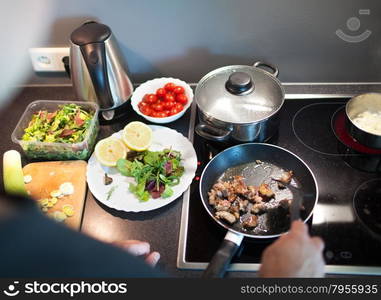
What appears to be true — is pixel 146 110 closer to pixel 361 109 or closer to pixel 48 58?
pixel 48 58

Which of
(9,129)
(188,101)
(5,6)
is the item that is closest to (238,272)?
(188,101)

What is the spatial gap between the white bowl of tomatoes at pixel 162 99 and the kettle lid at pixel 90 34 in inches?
8.3

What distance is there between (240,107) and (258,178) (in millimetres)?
197

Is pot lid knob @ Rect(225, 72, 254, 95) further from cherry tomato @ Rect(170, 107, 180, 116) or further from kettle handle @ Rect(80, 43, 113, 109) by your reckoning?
kettle handle @ Rect(80, 43, 113, 109)

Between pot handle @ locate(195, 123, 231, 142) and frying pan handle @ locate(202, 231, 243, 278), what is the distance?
278mm

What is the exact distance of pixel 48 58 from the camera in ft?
4.13

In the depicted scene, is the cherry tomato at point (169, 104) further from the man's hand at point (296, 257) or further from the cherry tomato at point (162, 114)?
the man's hand at point (296, 257)

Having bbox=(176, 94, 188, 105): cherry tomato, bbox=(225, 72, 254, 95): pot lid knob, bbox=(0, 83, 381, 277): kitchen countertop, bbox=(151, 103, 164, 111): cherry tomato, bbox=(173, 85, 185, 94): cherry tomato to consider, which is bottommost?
bbox=(0, 83, 381, 277): kitchen countertop

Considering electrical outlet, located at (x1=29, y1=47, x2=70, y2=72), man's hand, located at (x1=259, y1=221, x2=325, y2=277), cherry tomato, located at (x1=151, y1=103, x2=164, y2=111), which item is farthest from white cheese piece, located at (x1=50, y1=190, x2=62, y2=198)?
man's hand, located at (x1=259, y1=221, x2=325, y2=277)

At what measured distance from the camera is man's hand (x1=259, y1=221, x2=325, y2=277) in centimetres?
63

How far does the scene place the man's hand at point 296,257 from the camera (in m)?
0.63

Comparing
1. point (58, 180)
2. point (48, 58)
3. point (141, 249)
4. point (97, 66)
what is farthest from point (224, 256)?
point (48, 58)

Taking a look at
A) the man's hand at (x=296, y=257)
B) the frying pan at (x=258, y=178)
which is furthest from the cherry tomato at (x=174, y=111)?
the man's hand at (x=296, y=257)

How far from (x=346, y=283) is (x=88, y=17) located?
1.00 metres
